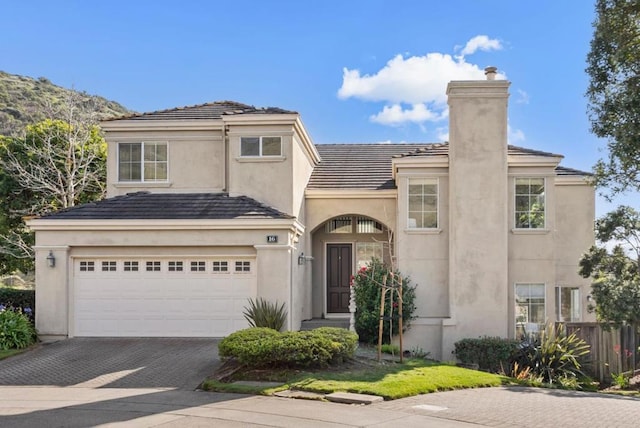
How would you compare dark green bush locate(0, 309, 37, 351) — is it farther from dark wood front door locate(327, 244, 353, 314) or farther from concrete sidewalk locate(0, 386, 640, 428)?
dark wood front door locate(327, 244, 353, 314)

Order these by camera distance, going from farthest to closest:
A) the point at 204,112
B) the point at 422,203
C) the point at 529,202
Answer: the point at 204,112
the point at 422,203
the point at 529,202

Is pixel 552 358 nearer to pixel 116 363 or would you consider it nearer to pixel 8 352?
pixel 116 363

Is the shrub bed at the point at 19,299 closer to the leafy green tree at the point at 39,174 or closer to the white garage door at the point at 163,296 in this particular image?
the white garage door at the point at 163,296

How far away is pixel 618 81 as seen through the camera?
49.8 ft

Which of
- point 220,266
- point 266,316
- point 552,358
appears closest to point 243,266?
point 220,266

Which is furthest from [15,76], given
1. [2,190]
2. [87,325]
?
[87,325]

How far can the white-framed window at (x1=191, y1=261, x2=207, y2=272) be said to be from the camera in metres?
17.9

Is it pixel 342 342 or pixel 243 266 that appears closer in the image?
pixel 342 342

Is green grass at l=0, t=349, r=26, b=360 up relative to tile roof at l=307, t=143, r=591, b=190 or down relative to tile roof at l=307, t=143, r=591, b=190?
down

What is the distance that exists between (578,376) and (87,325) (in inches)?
531

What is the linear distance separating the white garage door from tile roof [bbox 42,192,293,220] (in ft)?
4.03

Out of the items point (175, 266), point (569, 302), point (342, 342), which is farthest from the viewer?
point (569, 302)

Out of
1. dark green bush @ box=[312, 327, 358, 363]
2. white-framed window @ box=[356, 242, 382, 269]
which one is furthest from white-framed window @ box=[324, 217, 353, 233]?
dark green bush @ box=[312, 327, 358, 363]

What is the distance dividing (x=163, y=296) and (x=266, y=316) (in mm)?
3428
